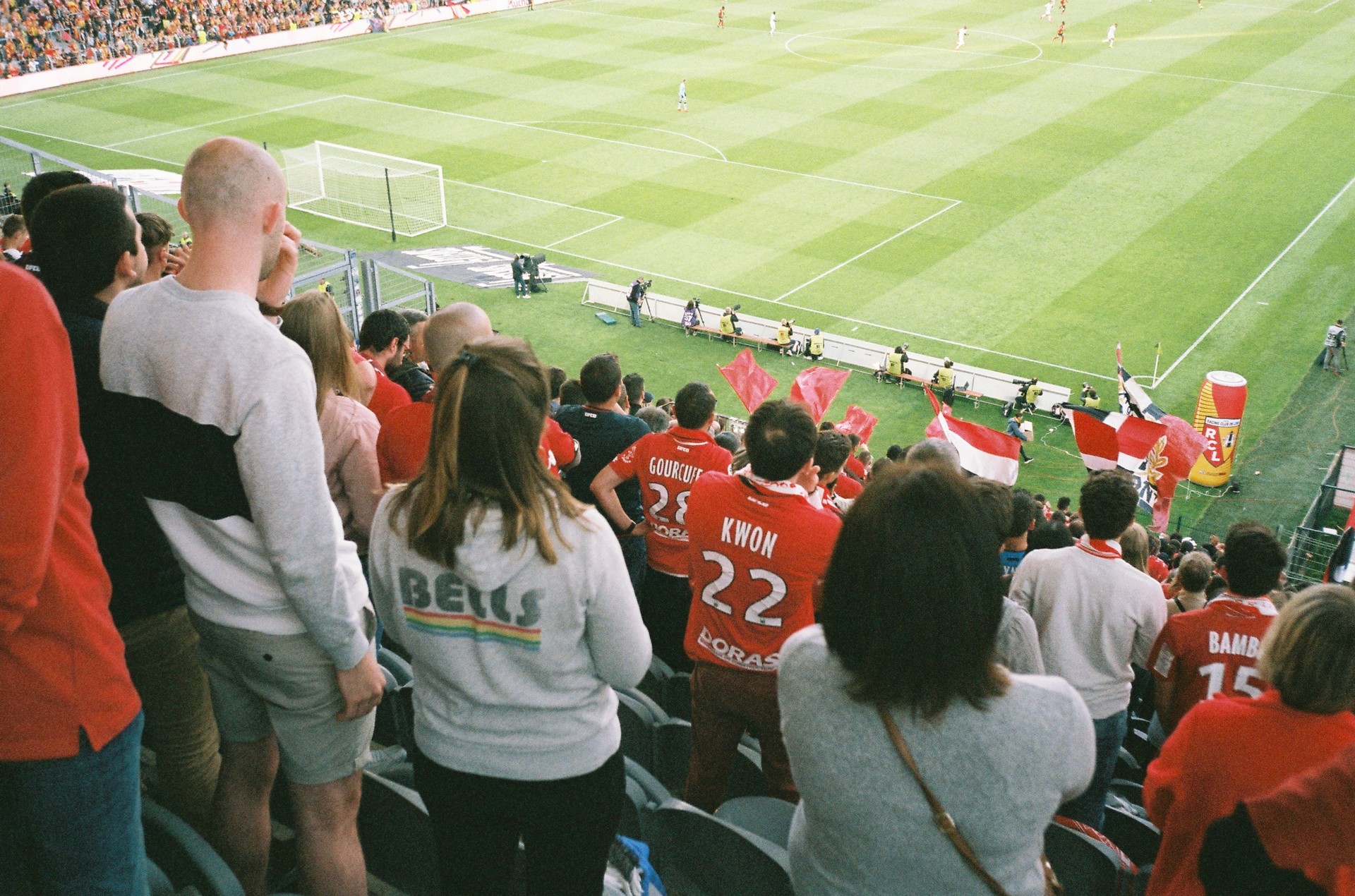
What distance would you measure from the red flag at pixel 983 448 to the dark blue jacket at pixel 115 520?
9047mm

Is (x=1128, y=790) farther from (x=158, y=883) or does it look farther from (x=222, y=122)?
(x=222, y=122)

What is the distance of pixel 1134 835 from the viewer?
14.2 feet

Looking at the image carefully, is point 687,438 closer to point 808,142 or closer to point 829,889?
point 829,889

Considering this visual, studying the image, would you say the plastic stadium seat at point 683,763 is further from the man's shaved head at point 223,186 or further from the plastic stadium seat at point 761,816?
the man's shaved head at point 223,186

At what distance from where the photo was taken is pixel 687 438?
552cm

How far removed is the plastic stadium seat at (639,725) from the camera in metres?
4.39

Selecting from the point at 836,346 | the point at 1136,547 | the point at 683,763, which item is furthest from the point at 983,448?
the point at 836,346

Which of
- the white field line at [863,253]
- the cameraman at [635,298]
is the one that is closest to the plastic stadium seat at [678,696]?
the cameraman at [635,298]

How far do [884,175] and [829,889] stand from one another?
29079 mm

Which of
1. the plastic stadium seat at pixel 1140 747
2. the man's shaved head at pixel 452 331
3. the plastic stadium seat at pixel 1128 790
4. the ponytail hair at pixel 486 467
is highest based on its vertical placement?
the ponytail hair at pixel 486 467

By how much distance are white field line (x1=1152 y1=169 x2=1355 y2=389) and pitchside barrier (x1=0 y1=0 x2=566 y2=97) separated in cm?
3575

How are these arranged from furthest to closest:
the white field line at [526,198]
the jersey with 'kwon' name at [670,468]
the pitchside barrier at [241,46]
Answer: the pitchside barrier at [241,46] < the white field line at [526,198] < the jersey with 'kwon' name at [670,468]

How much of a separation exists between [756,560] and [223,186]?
211cm

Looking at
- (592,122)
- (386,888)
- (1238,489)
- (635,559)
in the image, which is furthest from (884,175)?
(386,888)
